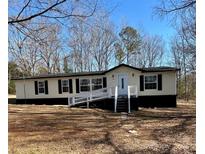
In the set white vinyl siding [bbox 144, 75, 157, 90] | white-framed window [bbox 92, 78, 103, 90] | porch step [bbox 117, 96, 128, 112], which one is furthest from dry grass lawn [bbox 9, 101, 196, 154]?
white-framed window [bbox 92, 78, 103, 90]

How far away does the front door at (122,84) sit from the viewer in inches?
824

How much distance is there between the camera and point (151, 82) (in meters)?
20.6

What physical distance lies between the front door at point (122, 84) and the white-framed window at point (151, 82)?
5.01 feet

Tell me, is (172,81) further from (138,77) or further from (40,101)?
(40,101)

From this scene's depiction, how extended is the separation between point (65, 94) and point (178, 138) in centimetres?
1569

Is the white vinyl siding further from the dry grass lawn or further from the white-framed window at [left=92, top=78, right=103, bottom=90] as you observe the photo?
the dry grass lawn

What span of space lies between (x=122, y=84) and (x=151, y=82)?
6.96 feet

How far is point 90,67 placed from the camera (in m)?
37.8

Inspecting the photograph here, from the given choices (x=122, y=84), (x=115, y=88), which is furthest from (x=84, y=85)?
(x=115, y=88)

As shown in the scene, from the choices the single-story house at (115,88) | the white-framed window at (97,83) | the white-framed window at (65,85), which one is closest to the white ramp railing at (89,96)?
the single-story house at (115,88)

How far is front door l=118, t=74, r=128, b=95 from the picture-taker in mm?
20919

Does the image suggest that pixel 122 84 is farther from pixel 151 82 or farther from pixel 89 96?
pixel 89 96

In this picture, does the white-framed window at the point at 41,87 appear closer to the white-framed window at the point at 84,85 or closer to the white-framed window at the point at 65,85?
the white-framed window at the point at 65,85
